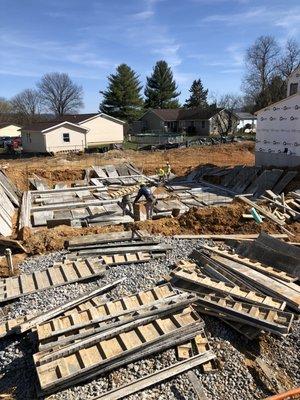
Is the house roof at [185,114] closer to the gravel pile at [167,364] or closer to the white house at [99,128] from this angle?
the white house at [99,128]

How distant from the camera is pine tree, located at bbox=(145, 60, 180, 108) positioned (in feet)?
212

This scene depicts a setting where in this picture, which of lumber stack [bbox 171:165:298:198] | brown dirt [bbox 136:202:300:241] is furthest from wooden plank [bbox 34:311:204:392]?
lumber stack [bbox 171:165:298:198]

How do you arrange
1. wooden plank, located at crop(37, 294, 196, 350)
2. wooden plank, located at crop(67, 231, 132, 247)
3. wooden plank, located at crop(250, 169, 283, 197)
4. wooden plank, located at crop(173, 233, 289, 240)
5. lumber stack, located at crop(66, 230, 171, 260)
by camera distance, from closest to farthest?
wooden plank, located at crop(37, 294, 196, 350)
lumber stack, located at crop(66, 230, 171, 260)
wooden plank, located at crop(67, 231, 132, 247)
wooden plank, located at crop(173, 233, 289, 240)
wooden plank, located at crop(250, 169, 283, 197)

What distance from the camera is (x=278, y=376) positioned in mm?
6129

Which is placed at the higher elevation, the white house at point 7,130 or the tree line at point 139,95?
the tree line at point 139,95

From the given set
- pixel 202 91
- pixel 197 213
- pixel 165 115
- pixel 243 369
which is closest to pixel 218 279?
pixel 243 369

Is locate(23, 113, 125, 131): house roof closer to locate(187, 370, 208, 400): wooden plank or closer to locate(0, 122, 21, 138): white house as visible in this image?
locate(0, 122, 21, 138): white house

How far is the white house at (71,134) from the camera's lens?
119 feet

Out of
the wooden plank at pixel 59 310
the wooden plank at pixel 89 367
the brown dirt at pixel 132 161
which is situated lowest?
the wooden plank at pixel 89 367

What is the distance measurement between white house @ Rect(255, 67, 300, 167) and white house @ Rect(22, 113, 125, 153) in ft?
65.4

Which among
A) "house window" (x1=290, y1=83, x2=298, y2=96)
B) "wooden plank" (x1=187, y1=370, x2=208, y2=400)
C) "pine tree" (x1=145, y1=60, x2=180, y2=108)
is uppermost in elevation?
"pine tree" (x1=145, y1=60, x2=180, y2=108)

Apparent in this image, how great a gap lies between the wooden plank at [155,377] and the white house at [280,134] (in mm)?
16428

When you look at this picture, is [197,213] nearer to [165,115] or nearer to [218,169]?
[218,169]

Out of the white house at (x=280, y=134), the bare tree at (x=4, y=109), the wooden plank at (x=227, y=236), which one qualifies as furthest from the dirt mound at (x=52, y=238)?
the bare tree at (x=4, y=109)
